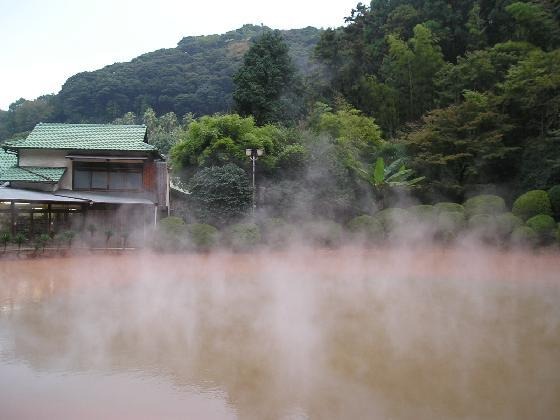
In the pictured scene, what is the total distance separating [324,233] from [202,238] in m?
4.27

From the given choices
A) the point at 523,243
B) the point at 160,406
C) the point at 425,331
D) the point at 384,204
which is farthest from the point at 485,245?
the point at 160,406

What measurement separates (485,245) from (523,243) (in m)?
1.23

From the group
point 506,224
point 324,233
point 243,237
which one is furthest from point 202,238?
point 506,224

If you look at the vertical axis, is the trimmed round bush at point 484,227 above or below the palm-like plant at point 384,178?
below

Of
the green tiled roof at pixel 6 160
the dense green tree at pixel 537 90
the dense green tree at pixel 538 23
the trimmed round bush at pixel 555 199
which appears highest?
the dense green tree at pixel 538 23

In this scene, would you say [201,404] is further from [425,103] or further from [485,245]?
[425,103]

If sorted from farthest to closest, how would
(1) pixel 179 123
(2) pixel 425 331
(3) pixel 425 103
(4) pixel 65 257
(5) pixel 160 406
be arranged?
(1) pixel 179 123 < (3) pixel 425 103 < (4) pixel 65 257 < (2) pixel 425 331 < (5) pixel 160 406

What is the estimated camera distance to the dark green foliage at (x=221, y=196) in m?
19.0

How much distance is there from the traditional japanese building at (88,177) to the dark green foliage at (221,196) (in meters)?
2.22

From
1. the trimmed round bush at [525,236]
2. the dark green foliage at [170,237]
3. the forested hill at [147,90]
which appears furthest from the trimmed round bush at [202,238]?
the forested hill at [147,90]

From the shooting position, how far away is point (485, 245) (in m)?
17.8

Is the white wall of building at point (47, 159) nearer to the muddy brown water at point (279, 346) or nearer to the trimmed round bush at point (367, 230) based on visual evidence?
the muddy brown water at point (279, 346)

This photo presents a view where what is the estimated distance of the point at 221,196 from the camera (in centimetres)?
1903

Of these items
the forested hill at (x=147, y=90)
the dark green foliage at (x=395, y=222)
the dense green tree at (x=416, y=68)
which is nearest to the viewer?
the dark green foliage at (x=395, y=222)
